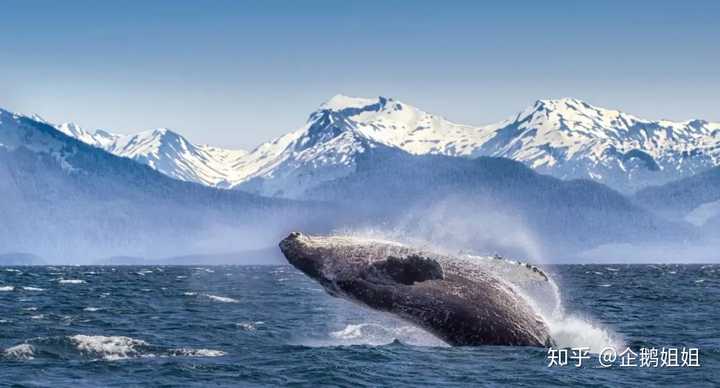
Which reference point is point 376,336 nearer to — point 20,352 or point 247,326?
point 247,326

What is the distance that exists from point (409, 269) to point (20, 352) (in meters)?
12.4

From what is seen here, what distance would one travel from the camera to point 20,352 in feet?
83.1

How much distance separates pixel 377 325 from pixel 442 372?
17.3 m

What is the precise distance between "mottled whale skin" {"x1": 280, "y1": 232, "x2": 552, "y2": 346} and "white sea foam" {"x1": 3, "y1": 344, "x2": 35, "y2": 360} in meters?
9.34

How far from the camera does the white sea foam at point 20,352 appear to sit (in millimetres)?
24703

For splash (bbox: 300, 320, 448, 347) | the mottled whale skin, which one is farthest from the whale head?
splash (bbox: 300, 320, 448, 347)

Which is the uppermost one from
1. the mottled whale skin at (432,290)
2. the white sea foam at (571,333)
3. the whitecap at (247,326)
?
the mottled whale skin at (432,290)

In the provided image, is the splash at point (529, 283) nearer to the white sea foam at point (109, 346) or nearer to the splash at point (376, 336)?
the splash at point (376, 336)

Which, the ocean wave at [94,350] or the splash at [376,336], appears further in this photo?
the splash at [376,336]

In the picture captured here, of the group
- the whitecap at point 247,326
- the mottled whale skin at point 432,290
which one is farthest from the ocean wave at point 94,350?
the whitecap at point 247,326

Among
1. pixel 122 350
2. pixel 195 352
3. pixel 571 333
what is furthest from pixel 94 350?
pixel 571 333

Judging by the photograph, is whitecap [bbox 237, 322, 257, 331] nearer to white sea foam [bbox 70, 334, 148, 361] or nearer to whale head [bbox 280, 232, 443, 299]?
white sea foam [bbox 70, 334, 148, 361]

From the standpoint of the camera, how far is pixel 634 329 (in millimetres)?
36219

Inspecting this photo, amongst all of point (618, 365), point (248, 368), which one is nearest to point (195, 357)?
point (248, 368)
